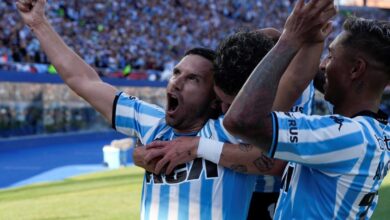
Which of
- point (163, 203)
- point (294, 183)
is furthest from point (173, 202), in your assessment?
point (294, 183)

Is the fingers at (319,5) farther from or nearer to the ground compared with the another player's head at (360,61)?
farther from the ground

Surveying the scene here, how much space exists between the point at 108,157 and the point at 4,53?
275 inches

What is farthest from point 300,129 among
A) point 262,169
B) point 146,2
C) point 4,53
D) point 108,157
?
point 146,2

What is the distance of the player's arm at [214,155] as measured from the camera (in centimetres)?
266

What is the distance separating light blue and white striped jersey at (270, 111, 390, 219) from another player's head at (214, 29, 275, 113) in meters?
0.43

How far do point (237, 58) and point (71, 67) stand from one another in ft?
3.14

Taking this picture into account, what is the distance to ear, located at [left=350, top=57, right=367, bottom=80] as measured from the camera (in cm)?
237

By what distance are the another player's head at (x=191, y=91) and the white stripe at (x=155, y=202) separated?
303 mm

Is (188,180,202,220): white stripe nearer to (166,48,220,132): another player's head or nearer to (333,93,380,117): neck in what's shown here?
(166,48,220,132): another player's head

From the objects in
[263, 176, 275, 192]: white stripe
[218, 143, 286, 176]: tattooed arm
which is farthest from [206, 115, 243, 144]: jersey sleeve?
[263, 176, 275, 192]: white stripe

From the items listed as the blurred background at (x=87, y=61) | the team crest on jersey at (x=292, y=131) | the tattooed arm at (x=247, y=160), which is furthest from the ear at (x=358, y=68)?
the blurred background at (x=87, y=61)

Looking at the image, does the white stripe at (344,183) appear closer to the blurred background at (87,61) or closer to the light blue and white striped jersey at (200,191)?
the light blue and white striped jersey at (200,191)

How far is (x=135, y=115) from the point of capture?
2994 mm

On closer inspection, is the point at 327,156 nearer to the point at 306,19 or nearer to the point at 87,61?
the point at 306,19
